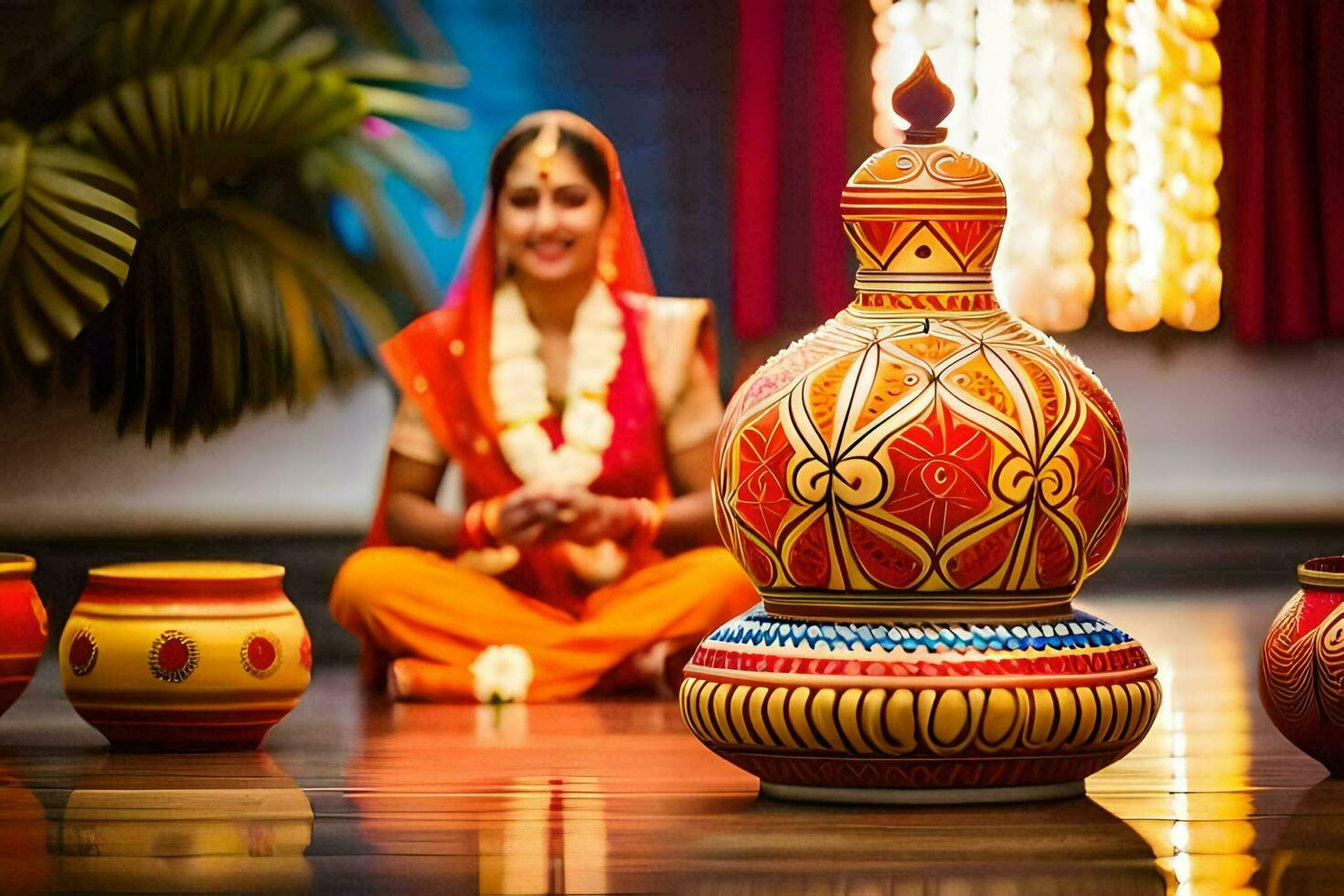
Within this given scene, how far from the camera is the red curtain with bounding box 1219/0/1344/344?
656cm

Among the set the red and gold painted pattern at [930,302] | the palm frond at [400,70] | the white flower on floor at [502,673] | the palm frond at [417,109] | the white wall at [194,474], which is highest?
the palm frond at [400,70]

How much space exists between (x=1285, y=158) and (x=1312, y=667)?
3.85m

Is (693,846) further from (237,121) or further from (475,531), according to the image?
(237,121)

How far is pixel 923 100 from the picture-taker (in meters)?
3.01

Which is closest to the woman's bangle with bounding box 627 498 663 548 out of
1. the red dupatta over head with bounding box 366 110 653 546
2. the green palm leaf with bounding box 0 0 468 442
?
Answer: the red dupatta over head with bounding box 366 110 653 546

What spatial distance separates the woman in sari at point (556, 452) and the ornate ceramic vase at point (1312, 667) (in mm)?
1642

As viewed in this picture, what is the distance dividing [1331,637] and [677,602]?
5.82 ft

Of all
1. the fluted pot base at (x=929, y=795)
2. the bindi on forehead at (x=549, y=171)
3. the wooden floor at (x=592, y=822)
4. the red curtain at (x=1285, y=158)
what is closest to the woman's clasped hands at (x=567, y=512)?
the bindi on forehead at (x=549, y=171)

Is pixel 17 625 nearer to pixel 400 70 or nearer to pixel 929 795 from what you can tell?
pixel 929 795

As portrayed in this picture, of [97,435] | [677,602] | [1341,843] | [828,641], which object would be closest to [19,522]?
[97,435]

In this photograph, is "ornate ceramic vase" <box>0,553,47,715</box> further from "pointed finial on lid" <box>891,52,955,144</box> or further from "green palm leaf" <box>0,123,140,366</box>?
"green palm leaf" <box>0,123,140,366</box>

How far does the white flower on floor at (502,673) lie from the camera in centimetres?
447

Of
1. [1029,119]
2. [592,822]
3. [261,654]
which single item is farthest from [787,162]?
[592,822]

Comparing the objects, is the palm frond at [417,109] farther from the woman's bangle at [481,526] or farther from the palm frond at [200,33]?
the woman's bangle at [481,526]
